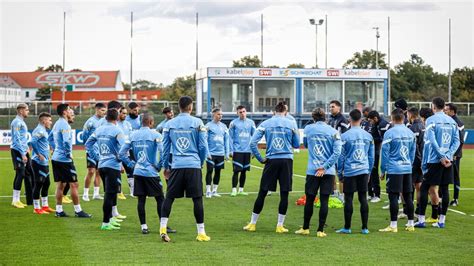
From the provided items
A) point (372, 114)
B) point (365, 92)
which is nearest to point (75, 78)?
point (365, 92)

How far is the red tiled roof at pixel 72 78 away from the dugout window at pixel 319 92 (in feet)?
304

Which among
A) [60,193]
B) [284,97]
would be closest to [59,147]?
[60,193]

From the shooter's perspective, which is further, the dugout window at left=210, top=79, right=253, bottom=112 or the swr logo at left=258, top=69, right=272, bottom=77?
the swr logo at left=258, top=69, right=272, bottom=77

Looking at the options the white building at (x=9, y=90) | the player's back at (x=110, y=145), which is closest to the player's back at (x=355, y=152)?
the player's back at (x=110, y=145)

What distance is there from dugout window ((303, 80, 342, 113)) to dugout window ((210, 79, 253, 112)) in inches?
137

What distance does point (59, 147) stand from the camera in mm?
15289

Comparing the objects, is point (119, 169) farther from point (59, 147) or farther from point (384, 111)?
point (384, 111)

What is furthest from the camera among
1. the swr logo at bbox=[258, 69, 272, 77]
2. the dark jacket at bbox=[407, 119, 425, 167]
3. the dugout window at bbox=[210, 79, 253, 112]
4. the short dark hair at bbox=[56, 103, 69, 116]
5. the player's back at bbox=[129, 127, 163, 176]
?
the swr logo at bbox=[258, 69, 272, 77]

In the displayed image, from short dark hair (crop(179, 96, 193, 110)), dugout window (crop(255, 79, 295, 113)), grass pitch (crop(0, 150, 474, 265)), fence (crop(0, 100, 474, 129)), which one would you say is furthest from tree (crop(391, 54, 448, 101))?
short dark hair (crop(179, 96, 193, 110))

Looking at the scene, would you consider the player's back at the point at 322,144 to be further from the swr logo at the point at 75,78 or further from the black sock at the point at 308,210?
the swr logo at the point at 75,78

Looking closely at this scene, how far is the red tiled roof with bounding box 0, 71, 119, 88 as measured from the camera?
5477 inches

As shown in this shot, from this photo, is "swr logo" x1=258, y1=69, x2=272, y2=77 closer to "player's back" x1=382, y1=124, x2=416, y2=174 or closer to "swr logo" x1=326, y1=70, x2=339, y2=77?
"swr logo" x1=326, y1=70, x2=339, y2=77

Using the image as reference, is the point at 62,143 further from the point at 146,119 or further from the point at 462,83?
the point at 462,83

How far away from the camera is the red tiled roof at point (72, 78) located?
13912 centimetres
